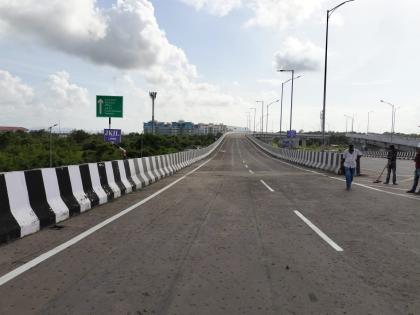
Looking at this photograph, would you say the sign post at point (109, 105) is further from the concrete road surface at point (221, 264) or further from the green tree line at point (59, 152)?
the concrete road surface at point (221, 264)

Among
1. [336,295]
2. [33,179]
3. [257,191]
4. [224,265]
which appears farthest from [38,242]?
[257,191]

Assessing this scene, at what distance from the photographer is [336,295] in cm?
493

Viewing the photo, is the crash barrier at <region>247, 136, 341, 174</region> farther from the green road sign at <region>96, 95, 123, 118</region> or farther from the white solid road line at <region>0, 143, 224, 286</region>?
the white solid road line at <region>0, 143, 224, 286</region>

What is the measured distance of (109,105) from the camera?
2566cm

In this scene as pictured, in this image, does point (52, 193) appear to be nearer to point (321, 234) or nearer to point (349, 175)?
point (321, 234)

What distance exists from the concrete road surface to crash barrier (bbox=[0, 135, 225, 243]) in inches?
12.4

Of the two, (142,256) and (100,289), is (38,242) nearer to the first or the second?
(142,256)

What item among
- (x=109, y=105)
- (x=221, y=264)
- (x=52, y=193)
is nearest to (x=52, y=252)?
(x=221, y=264)

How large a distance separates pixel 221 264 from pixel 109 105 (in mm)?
20840

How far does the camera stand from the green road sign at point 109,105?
2541cm

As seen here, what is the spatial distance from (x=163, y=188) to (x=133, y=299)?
39.3 ft

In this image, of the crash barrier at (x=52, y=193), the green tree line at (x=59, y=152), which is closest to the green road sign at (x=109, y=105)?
the green tree line at (x=59, y=152)

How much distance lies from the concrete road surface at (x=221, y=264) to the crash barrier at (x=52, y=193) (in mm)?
315

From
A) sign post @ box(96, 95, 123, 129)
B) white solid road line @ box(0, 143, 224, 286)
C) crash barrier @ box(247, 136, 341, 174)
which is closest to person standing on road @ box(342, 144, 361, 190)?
white solid road line @ box(0, 143, 224, 286)
